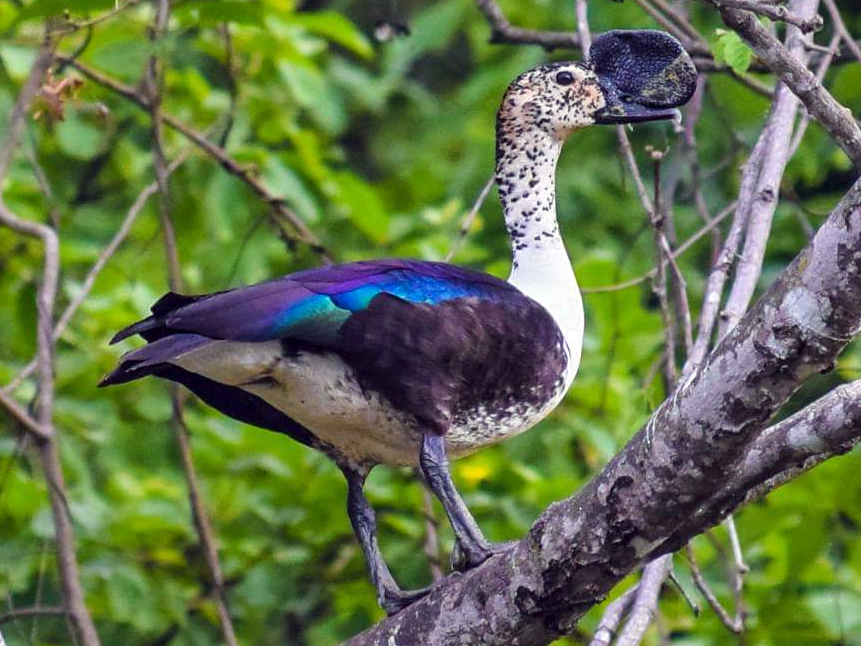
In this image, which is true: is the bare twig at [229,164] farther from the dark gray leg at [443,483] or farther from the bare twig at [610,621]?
the bare twig at [610,621]

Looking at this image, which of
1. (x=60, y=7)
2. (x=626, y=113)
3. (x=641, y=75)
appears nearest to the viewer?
(x=641, y=75)

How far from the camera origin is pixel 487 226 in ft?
24.2

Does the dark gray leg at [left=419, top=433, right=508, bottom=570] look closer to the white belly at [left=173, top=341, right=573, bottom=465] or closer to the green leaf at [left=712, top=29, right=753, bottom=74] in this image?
the white belly at [left=173, top=341, right=573, bottom=465]

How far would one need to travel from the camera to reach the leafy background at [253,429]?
547 cm

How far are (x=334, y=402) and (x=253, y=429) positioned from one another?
6.33 ft

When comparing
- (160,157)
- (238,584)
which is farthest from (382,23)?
(238,584)

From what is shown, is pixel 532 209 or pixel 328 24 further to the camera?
pixel 328 24

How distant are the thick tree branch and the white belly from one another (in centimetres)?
64

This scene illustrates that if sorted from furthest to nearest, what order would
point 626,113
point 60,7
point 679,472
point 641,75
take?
point 60,7 → point 626,113 → point 641,75 → point 679,472

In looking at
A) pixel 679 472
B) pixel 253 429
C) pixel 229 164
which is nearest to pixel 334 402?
pixel 679 472

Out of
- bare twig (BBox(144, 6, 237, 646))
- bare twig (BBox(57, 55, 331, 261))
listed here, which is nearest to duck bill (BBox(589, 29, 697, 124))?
bare twig (BBox(57, 55, 331, 261))

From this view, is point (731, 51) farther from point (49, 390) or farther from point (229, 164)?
point (229, 164)

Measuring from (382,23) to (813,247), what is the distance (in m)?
2.80

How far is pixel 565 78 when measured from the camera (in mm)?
4375
